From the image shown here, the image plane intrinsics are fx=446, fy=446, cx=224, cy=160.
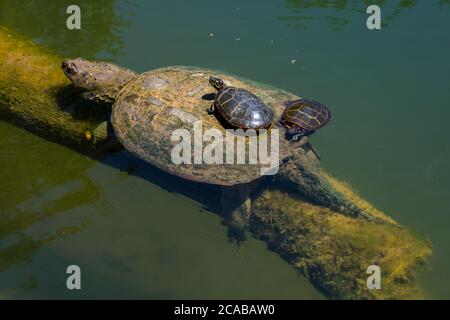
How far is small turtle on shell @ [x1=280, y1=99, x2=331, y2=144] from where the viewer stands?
585 cm

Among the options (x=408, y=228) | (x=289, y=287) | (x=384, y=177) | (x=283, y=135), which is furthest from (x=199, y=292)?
(x=384, y=177)

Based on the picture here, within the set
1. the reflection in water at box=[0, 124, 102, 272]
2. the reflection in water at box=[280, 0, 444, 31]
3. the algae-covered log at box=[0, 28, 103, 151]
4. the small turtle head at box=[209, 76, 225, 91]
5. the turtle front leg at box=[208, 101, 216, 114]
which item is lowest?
the reflection in water at box=[0, 124, 102, 272]

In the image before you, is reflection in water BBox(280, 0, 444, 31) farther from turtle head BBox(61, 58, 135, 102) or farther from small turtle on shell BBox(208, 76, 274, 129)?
turtle head BBox(61, 58, 135, 102)

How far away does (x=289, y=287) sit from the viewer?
209 inches

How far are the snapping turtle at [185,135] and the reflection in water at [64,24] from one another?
193 centimetres

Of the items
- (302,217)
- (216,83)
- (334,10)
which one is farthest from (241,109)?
(334,10)

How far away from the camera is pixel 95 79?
600 cm

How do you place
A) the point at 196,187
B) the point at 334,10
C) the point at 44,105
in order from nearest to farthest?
the point at 196,187 < the point at 44,105 < the point at 334,10

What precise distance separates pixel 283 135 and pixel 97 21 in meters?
4.75

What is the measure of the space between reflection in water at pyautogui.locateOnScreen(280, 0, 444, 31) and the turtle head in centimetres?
387

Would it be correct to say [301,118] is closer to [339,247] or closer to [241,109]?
[241,109]

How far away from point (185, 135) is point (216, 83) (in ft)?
3.04

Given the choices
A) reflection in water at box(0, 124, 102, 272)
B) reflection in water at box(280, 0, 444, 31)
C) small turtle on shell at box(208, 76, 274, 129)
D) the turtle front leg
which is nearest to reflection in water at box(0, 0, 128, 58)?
reflection in water at box(0, 124, 102, 272)

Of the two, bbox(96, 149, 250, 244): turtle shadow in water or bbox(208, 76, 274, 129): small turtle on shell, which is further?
bbox(96, 149, 250, 244): turtle shadow in water
